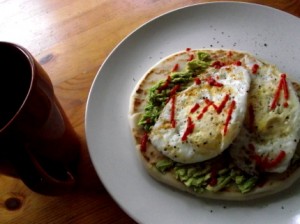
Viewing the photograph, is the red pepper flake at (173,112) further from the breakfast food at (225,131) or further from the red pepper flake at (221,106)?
the red pepper flake at (221,106)

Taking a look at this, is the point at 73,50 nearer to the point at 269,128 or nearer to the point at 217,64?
the point at 217,64

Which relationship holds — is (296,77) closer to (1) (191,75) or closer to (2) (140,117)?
(1) (191,75)

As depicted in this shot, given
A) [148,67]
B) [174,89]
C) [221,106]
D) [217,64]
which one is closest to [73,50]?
[148,67]

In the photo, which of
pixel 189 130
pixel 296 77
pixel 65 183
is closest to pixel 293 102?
pixel 296 77

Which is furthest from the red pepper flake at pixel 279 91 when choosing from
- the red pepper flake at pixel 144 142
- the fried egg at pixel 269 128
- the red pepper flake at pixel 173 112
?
the red pepper flake at pixel 144 142

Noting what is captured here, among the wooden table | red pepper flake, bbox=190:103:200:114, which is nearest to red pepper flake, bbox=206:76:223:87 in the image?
red pepper flake, bbox=190:103:200:114

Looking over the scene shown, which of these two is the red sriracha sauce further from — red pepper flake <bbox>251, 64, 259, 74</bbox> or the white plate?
red pepper flake <bbox>251, 64, 259, 74</bbox>
